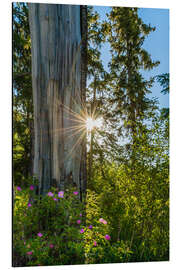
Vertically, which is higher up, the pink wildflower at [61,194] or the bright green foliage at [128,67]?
the bright green foliage at [128,67]

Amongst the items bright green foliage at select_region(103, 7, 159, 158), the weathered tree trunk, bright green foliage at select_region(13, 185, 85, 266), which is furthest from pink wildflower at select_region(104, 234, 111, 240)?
bright green foliage at select_region(103, 7, 159, 158)

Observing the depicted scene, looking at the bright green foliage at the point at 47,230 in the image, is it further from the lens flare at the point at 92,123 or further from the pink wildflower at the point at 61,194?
the lens flare at the point at 92,123

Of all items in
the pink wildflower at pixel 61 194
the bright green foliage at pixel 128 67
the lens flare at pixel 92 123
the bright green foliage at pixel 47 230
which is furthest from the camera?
the bright green foliage at pixel 128 67

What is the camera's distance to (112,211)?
8.32 ft

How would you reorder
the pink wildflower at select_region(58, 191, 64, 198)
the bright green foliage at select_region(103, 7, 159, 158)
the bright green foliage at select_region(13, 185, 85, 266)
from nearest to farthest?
the bright green foliage at select_region(13, 185, 85, 266), the pink wildflower at select_region(58, 191, 64, 198), the bright green foliage at select_region(103, 7, 159, 158)

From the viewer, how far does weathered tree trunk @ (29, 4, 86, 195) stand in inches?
96.3

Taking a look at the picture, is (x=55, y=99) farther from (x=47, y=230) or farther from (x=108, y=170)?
(x=47, y=230)

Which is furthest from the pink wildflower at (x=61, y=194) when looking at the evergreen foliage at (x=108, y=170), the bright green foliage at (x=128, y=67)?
the bright green foliage at (x=128, y=67)

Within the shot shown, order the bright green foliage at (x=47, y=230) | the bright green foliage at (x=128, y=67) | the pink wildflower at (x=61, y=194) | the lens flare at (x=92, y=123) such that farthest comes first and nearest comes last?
1. the bright green foliage at (x=128, y=67)
2. the lens flare at (x=92, y=123)
3. the pink wildflower at (x=61, y=194)
4. the bright green foliage at (x=47, y=230)

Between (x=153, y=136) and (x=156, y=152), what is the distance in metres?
0.17

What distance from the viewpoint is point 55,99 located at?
2.46 meters

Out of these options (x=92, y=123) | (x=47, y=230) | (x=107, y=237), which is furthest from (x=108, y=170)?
(x=47, y=230)

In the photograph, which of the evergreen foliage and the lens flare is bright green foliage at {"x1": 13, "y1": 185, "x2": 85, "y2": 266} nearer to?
the evergreen foliage

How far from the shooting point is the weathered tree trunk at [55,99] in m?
2.45
